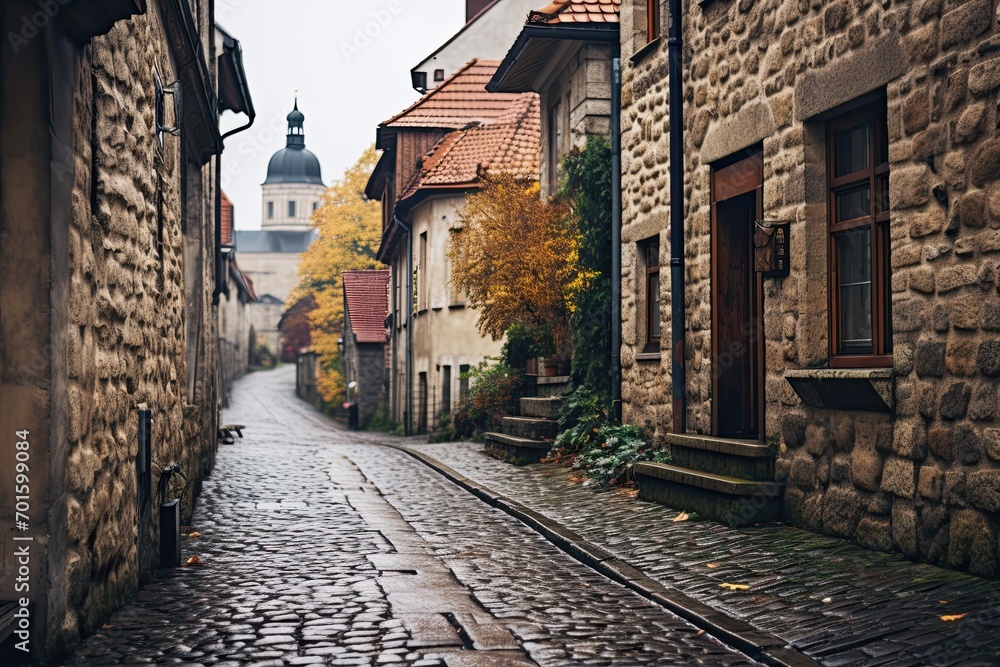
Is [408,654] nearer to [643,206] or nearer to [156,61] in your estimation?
[156,61]

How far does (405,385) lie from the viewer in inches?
1292

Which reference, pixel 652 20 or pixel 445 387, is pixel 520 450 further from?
pixel 445 387

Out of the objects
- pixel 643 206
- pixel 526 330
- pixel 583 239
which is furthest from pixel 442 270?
pixel 643 206

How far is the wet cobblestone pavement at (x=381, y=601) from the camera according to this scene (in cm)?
551

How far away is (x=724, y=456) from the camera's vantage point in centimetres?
967

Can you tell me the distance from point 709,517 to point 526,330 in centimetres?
1024

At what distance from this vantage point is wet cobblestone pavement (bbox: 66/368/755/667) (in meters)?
5.51

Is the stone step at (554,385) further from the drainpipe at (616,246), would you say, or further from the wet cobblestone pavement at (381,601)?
the wet cobblestone pavement at (381,601)

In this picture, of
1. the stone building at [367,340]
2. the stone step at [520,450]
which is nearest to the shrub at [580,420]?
the stone step at [520,450]

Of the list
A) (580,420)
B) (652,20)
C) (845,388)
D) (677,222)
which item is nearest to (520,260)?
(580,420)

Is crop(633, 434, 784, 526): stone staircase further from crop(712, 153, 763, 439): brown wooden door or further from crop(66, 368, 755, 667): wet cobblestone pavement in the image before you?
crop(66, 368, 755, 667): wet cobblestone pavement

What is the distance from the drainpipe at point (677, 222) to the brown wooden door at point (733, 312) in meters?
0.70

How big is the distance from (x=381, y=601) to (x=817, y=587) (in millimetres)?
2545

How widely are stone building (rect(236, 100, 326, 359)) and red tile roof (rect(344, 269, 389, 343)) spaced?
8515cm
